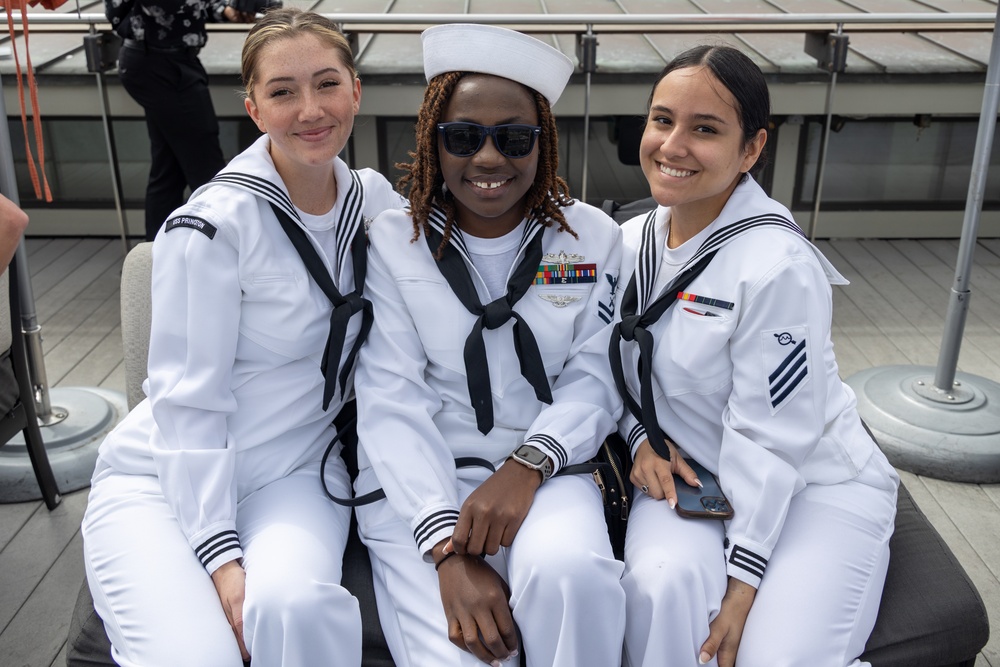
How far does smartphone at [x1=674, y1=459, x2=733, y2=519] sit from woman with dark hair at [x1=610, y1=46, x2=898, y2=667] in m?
0.02

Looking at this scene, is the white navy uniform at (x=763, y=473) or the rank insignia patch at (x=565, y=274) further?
the rank insignia patch at (x=565, y=274)

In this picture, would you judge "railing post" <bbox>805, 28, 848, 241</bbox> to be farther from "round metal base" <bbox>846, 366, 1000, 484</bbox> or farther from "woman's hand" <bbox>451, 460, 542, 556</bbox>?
"woman's hand" <bbox>451, 460, 542, 556</bbox>

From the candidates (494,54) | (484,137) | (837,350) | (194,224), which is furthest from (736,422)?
(837,350)

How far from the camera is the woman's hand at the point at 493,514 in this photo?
1713mm

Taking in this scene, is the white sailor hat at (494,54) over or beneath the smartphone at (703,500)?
over

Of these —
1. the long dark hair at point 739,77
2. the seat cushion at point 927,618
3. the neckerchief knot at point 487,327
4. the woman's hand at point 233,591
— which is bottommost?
the seat cushion at point 927,618

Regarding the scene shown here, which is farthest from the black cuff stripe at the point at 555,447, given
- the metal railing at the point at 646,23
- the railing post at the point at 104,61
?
the railing post at the point at 104,61

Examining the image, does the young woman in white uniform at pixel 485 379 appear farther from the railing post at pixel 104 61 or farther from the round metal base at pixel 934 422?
the railing post at pixel 104 61

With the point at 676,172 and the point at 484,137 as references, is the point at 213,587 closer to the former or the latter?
the point at 484,137

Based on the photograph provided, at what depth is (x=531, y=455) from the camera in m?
1.84

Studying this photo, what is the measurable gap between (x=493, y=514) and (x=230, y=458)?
0.55m

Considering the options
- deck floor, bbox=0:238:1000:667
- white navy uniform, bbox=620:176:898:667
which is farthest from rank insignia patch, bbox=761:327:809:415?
deck floor, bbox=0:238:1000:667

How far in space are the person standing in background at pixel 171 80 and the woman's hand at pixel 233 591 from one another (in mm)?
2753

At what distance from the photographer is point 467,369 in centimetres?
194
